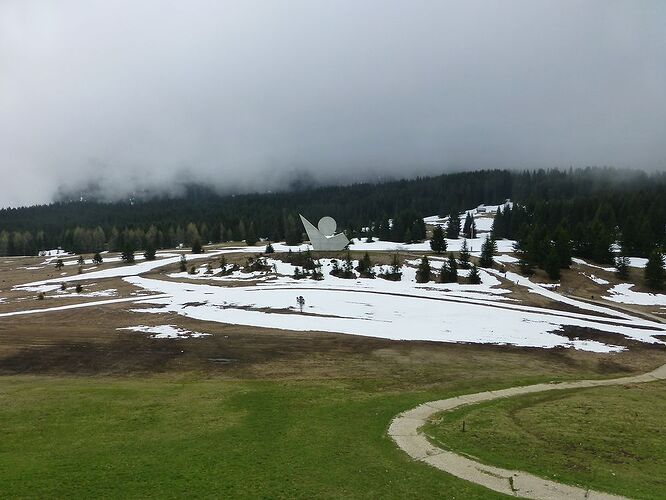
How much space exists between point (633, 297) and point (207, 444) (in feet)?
254

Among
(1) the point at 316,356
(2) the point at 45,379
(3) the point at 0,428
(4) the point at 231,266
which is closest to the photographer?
(3) the point at 0,428

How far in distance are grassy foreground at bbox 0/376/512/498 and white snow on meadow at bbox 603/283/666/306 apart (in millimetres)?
63031

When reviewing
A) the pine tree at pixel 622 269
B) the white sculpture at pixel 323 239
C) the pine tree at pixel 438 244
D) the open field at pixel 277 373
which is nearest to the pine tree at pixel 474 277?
the open field at pixel 277 373

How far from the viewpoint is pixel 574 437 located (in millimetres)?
18609

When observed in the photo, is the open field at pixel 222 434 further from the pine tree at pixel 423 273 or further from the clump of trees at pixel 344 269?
the clump of trees at pixel 344 269

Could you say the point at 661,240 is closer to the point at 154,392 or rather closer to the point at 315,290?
the point at 315,290

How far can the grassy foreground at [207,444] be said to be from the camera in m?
13.7

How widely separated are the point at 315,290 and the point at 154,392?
46.7 metres

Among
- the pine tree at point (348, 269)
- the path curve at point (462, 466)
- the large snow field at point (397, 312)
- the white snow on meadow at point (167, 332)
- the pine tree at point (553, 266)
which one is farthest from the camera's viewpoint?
the pine tree at point (348, 269)

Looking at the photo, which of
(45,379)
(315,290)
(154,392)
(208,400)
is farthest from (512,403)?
(315,290)

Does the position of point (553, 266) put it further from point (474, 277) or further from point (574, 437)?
point (574, 437)

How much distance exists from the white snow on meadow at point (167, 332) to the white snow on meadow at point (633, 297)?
2563 inches

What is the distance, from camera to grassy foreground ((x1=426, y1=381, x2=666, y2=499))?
15.2 metres

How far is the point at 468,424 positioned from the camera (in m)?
20.2
